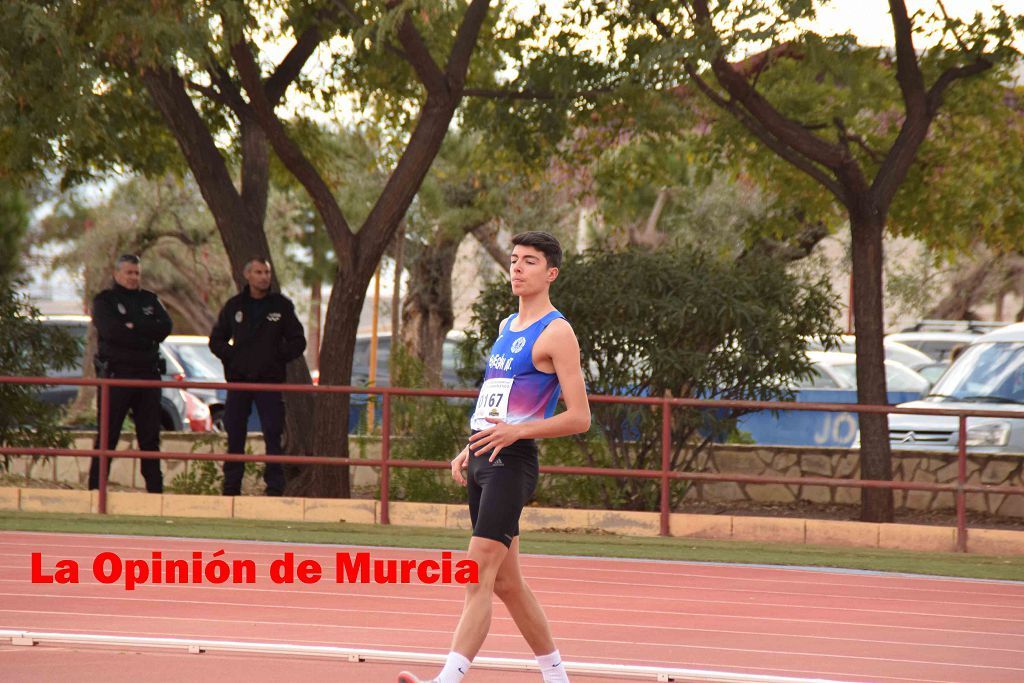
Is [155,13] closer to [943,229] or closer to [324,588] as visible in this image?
[324,588]

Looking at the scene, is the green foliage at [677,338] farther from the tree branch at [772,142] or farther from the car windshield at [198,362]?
the car windshield at [198,362]

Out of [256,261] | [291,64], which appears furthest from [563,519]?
[291,64]

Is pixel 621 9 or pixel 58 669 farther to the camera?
pixel 621 9

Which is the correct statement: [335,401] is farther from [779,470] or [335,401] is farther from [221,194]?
[779,470]

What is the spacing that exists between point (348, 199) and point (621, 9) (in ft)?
52.9

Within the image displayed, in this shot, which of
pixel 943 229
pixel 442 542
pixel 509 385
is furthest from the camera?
pixel 943 229

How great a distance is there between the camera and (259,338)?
12938 millimetres

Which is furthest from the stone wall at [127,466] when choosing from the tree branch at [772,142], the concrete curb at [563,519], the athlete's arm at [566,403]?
the athlete's arm at [566,403]

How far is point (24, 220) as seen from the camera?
29000 millimetres

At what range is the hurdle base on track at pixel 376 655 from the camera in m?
6.05

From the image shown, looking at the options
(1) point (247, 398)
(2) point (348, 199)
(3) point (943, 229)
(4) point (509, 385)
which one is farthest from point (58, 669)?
(2) point (348, 199)

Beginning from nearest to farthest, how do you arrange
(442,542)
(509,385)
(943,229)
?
(509,385), (442,542), (943,229)

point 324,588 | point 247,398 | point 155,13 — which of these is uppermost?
point 155,13

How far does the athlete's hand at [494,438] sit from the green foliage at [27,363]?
9890mm
